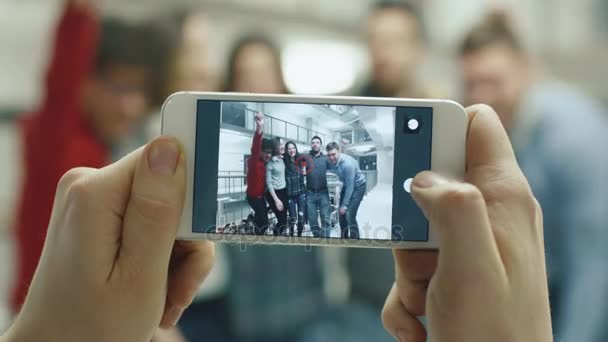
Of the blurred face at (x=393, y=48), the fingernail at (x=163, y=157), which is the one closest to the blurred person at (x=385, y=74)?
the blurred face at (x=393, y=48)

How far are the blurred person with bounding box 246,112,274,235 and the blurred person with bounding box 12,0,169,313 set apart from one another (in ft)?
2.22

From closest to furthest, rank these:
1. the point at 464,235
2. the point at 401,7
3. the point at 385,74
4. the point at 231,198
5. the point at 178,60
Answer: the point at 464,235 < the point at 231,198 < the point at 178,60 < the point at 385,74 < the point at 401,7

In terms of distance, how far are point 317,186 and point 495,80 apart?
39.6 inches

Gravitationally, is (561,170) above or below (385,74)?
below

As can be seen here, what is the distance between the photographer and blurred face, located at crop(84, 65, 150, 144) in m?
1.35

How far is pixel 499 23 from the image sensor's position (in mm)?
1581

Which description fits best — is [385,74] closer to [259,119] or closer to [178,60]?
[178,60]

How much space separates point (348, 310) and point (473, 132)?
96 cm

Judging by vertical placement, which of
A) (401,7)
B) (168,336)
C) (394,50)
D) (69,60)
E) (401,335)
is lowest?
(168,336)

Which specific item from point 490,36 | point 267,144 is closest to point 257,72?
point 490,36

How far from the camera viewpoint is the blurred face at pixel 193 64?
4.65ft

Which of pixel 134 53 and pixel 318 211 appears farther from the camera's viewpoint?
pixel 134 53

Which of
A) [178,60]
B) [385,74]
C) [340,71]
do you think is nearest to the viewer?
[178,60]

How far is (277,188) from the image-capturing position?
59 cm
